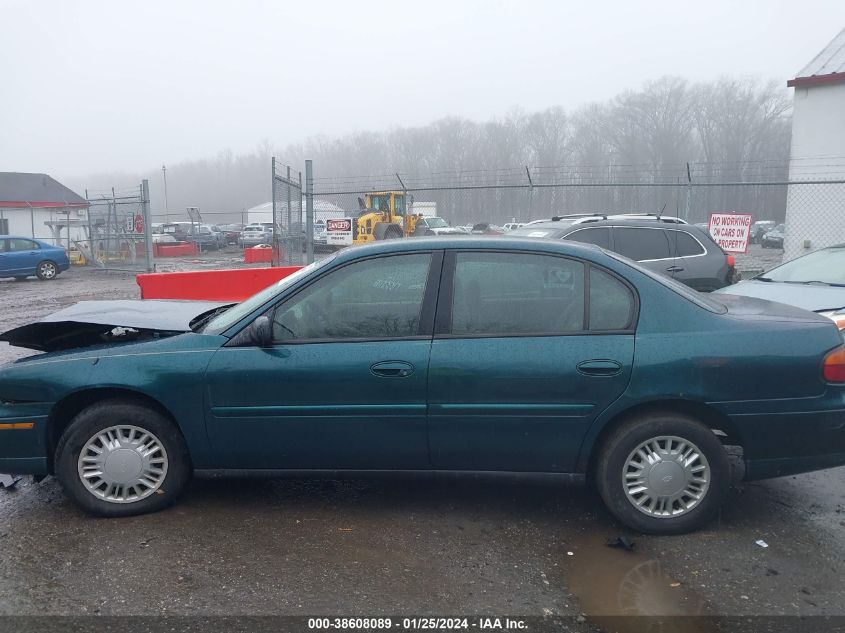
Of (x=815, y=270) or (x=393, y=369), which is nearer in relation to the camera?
(x=393, y=369)

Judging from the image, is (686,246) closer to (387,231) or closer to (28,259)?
(387,231)

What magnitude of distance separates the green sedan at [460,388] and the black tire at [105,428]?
1cm

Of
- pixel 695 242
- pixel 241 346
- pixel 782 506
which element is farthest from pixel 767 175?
pixel 241 346

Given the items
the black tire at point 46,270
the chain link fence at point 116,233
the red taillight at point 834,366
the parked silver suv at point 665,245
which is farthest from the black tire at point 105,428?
the black tire at point 46,270

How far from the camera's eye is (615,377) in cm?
377

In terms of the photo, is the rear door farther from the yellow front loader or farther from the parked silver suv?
the yellow front loader

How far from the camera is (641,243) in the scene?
29.2 ft

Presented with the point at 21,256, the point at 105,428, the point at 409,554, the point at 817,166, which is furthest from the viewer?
the point at 21,256

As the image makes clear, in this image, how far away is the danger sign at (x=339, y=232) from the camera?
24141 millimetres

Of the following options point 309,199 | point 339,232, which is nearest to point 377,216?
point 339,232

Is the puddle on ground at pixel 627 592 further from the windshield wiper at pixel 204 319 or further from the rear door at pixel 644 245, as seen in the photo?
the rear door at pixel 644 245

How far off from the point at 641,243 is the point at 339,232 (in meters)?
16.9

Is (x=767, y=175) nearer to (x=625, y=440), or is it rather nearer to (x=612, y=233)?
(x=612, y=233)

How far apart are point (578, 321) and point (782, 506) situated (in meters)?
1.78
